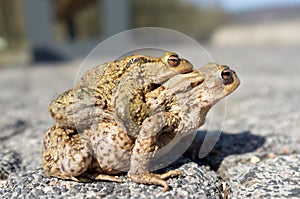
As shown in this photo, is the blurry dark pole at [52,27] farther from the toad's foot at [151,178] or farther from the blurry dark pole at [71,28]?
the toad's foot at [151,178]

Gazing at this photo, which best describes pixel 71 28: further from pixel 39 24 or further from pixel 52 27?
pixel 39 24

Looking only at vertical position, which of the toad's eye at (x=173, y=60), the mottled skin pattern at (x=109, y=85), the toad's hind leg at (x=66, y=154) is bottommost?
the toad's hind leg at (x=66, y=154)

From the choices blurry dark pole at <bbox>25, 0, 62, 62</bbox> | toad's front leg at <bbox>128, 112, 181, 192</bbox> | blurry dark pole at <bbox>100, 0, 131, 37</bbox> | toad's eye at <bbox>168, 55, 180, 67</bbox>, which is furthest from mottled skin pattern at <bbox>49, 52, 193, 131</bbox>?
blurry dark pole at <bbox>100, 0, 131, 37</bbox>

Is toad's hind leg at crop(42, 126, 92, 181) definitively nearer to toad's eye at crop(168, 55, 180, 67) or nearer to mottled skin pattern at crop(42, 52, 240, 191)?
mottled skin pattern at crop(42, 52, 240, 191)

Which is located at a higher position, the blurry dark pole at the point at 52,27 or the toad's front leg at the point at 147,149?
the blurry dark pole at the point at 52,27

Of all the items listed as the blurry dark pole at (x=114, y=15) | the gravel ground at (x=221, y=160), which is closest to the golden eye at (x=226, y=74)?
the gravel ground at (x=221, y=160)

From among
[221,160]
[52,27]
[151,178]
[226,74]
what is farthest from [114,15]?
[151,178]
